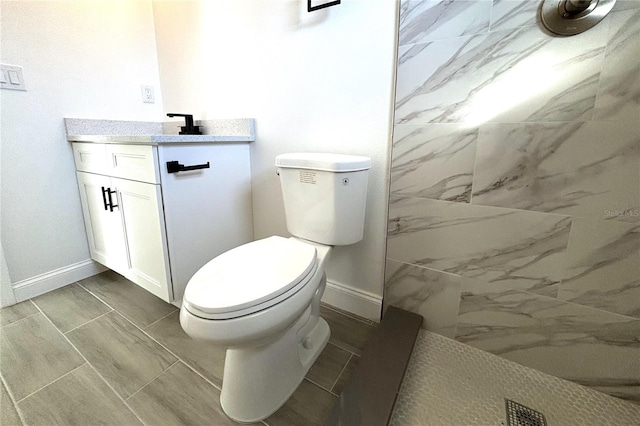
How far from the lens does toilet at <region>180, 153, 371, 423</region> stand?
73cm

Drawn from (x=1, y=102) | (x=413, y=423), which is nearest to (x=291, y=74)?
(x=1, y=102)

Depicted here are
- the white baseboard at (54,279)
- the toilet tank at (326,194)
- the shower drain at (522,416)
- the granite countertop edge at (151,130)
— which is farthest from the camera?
the white baseboard at (54,279)

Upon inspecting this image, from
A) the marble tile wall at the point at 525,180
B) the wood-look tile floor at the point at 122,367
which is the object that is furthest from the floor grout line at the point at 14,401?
the marble tile wall at the point at 525,180

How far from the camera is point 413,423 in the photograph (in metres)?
0.84

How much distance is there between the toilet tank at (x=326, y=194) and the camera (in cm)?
104

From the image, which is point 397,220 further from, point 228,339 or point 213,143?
point 213,143

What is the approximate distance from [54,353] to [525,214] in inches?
72.5

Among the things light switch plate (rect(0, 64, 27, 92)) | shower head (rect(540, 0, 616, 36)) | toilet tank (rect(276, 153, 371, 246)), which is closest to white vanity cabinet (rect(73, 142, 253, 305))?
light switch plate (rect(0, 64, 27, 92))

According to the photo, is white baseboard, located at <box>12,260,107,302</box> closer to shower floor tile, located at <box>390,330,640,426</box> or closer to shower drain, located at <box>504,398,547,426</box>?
shower floor tile, located at <box>390,330,640,426</box>

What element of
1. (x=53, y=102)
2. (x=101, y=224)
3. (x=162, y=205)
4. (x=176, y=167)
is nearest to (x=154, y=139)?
(x=176, y=167)

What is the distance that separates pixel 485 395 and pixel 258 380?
0.75 m

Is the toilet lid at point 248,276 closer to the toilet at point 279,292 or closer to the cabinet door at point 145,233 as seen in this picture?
the toilet at point 279,292

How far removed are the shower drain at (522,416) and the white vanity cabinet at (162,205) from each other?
1.30 meters

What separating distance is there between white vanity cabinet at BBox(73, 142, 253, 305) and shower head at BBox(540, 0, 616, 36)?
4.27 ft
